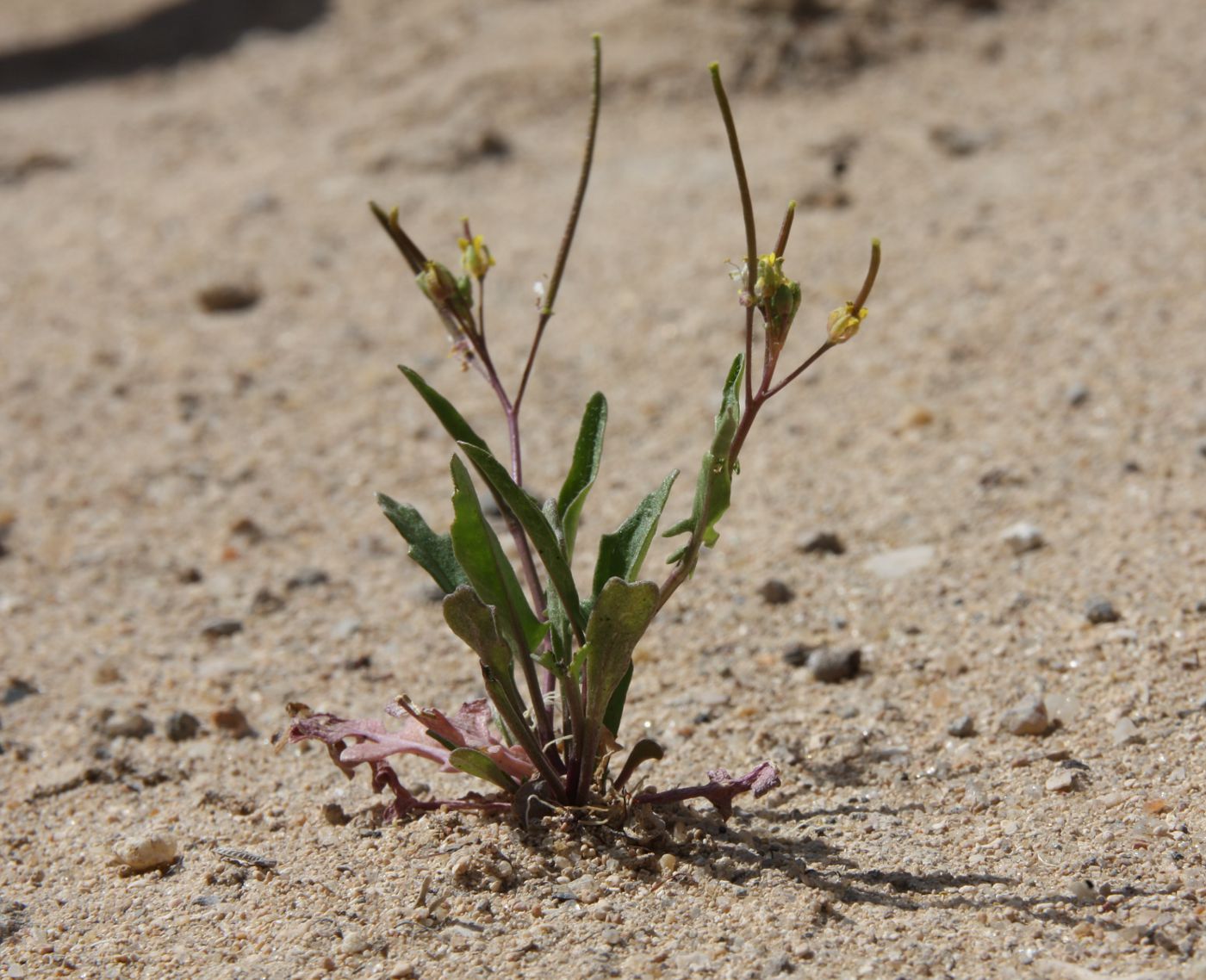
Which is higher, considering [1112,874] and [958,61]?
[958,61]

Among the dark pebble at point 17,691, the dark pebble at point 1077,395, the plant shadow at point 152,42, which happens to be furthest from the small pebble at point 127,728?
the plant shadow at point 152,42

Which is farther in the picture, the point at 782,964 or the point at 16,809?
the point at 16,809

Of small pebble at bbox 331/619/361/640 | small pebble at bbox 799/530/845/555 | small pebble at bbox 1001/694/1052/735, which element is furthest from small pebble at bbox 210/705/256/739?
small pebble at bbox 1001/694/1052/735

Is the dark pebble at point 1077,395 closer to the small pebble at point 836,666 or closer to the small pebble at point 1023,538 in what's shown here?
the small pebble at point 1023,538

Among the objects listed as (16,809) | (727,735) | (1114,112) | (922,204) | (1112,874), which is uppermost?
(1114,112)

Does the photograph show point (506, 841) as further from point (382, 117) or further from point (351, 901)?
point (382, 117)

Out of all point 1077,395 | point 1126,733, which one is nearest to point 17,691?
point 1126,733

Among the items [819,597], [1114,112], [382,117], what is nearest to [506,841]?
[819,597]
